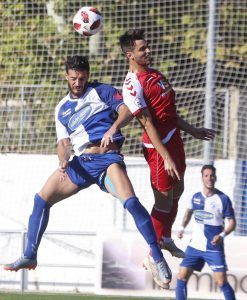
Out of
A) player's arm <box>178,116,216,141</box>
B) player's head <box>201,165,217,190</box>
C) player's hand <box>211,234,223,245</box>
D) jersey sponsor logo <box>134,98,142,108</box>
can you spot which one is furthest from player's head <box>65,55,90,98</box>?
player's hand <box>211,234,223,245</box>

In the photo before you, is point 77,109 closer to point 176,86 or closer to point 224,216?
point 224,216

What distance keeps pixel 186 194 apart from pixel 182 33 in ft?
8.11

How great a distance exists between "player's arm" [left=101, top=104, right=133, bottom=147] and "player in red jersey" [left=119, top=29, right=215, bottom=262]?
0.06m

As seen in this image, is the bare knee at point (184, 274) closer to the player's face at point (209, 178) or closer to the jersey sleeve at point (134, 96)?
the player's face at point (209, 178)

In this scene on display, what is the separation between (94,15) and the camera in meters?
10.1

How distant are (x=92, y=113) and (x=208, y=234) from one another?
451 centimetres

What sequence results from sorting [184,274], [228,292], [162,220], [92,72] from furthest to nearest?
[92,72], [184,274], [228,292], [162,220]

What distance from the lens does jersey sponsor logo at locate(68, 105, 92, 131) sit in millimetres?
9523

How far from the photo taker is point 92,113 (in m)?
9.52

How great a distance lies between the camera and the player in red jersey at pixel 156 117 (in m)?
9.22

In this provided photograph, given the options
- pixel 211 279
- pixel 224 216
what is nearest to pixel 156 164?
pixel 224 216

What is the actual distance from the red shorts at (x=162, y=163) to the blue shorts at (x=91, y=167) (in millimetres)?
269

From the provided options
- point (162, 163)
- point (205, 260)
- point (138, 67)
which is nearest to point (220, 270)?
point (205, 260)

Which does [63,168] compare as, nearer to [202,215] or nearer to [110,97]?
[110,97]
